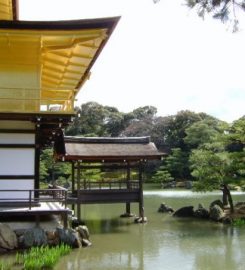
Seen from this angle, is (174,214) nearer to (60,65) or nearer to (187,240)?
(187,240)

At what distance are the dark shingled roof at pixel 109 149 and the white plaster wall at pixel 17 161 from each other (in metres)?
4.19

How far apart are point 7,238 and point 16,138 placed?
10.6ft

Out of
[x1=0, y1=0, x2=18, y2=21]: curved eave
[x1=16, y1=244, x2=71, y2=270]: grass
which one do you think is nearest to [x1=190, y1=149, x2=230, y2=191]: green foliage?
[x1=0, y1=0, x2=18, y2=21]: curved eave

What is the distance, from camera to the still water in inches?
471

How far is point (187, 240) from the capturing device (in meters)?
15.4

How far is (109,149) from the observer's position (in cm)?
2033

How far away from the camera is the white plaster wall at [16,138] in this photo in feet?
47.5

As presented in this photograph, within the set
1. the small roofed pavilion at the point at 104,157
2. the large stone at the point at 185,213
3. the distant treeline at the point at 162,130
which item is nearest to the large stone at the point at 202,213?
the large stone at the point at 185,213

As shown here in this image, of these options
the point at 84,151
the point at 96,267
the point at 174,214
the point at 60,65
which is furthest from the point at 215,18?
the point at 174,214

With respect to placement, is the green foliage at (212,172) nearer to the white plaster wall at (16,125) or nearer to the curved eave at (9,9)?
the white plaster wall at (16,125)

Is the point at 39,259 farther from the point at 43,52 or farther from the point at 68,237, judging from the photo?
the point at 43,52

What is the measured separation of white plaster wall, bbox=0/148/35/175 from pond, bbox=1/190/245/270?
10.1ft

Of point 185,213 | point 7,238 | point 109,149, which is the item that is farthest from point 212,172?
point 7,238

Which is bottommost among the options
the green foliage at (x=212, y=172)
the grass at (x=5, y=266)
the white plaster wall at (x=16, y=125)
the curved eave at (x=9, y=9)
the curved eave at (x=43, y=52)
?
the grass at (x=5, y=266)
